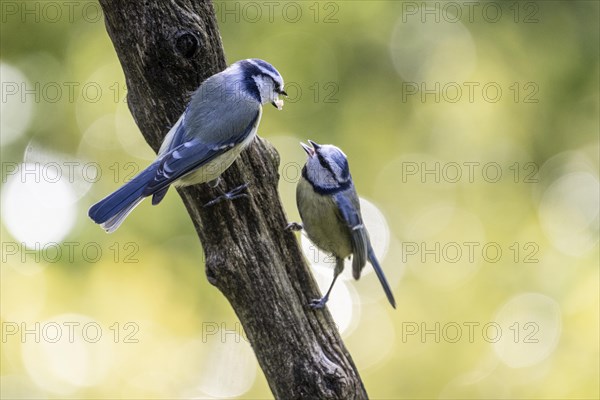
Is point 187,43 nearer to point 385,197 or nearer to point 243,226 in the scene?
point 243,226

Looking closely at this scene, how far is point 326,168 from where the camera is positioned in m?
2.60

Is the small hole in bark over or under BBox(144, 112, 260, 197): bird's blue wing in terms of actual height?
over

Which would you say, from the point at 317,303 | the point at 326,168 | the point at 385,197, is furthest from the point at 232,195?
the point at 385,197

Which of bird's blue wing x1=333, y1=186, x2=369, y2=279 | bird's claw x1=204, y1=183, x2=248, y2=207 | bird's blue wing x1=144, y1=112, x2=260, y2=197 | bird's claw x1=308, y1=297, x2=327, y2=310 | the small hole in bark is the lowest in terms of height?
bird's claw x1=308, y1=297, x2=327, y2=310

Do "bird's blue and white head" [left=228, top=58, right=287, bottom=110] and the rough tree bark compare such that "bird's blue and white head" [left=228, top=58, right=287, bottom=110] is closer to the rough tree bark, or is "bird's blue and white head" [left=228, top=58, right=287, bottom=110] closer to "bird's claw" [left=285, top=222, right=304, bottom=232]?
the rough tree bark

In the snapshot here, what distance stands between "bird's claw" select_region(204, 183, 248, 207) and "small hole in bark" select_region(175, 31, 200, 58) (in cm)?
46

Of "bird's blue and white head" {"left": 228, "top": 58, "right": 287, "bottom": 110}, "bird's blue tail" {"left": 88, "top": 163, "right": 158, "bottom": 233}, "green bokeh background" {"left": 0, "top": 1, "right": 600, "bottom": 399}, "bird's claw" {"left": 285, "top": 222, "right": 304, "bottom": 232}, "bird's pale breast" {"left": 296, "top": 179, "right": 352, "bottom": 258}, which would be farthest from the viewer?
"green bokeh background" {"left": 0, "top": 1, "right": 600, "bottom": 399}

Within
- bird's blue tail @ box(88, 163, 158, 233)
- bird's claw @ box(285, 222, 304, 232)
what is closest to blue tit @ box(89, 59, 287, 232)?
bird's blue tail @ box(88, 163, 158, 233)

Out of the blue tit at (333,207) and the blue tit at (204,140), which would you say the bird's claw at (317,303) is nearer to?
the blue tit at (333,207)

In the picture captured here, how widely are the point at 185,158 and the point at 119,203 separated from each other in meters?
0.24

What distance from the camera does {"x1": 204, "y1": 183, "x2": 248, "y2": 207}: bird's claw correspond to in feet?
8.04

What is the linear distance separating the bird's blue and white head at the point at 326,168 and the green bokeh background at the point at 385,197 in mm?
1226

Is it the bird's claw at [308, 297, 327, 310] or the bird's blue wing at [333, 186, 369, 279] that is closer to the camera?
the bird's claw at [308, 297, 327, 310]

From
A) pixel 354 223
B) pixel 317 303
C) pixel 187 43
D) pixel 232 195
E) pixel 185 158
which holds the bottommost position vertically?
pixel 317 303
